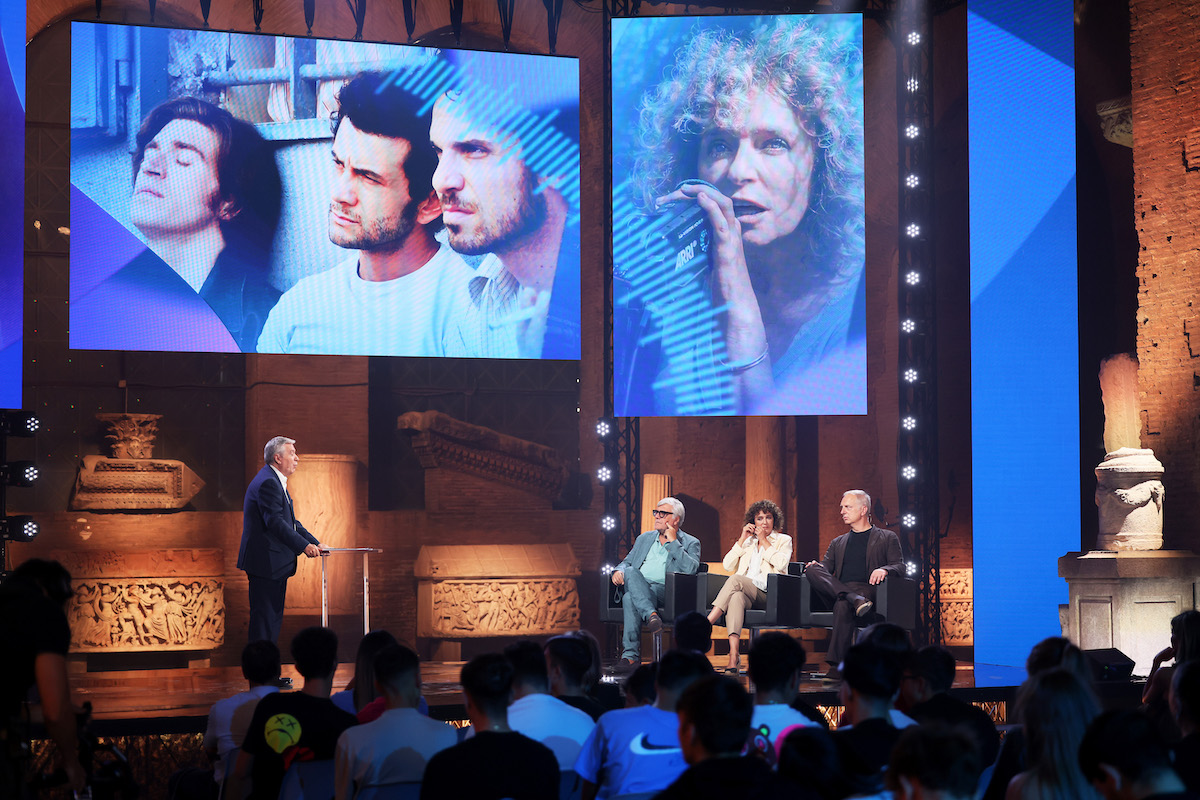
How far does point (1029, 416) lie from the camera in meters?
9.34

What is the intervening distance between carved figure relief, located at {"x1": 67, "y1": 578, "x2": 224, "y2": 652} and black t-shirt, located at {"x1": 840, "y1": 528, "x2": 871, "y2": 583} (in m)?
5.34

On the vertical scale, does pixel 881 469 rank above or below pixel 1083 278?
below

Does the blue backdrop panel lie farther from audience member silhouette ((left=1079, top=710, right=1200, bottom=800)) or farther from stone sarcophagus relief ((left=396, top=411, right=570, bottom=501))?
audience member silhouette ((left=1079, top=710, right=1200, bottom=800))

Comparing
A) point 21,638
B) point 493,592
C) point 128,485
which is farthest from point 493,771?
point 128,485

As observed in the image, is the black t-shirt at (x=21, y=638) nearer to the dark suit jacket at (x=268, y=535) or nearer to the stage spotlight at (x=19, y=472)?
the dark suit jacket at (x=268, y=535)

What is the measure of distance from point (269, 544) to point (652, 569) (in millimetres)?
2590

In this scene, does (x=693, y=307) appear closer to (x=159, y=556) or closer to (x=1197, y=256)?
(x=1197, y=256)

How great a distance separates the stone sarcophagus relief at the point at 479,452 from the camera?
11836 millimetres

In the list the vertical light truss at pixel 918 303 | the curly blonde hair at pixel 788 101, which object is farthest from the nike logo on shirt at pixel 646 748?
the curly blonde hair at pixel 788 101

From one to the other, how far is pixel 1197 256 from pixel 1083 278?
3.25 meters

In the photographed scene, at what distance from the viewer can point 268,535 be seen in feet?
23.8

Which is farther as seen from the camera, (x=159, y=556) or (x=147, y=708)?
(x=159, y=556)

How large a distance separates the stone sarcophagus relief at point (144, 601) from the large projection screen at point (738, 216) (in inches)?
156

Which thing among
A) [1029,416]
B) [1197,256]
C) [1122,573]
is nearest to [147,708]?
[1122,573]
